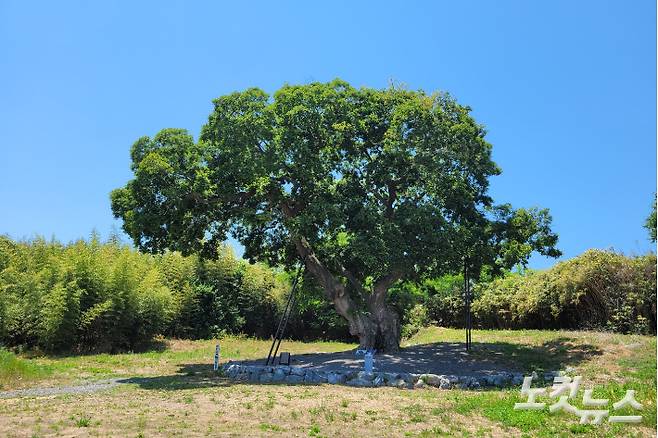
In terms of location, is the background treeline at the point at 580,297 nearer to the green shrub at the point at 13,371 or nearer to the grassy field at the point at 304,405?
the grassy field at the point at 304,405

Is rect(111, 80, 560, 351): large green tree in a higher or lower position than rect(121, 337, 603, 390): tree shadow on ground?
higher

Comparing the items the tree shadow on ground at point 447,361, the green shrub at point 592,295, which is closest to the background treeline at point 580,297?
the green shrub at point 592,295

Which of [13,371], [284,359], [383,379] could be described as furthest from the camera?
[284,359]

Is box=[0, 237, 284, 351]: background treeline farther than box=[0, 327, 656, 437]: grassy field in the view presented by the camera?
Yes

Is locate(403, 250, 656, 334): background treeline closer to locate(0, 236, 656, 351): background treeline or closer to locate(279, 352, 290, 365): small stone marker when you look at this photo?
locate(0, 236, 656, 351): background treeline

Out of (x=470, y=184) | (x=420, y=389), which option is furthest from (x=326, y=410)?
(x=470, y=184)

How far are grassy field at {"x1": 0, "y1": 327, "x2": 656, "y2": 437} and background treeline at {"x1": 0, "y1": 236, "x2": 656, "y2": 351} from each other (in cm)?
370

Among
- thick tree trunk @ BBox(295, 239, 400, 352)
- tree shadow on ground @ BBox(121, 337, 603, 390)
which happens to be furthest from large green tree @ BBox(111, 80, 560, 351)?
tree shadow on ground @ BBox(121, 337, 603, 390)

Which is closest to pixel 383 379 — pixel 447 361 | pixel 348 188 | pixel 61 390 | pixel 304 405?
pixel 447 361

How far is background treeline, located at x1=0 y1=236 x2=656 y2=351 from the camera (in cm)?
1834

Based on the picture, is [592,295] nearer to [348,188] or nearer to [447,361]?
[447,361]

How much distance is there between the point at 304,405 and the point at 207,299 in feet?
55.7

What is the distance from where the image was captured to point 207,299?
24859 mm

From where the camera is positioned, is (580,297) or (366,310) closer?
(366,310)
